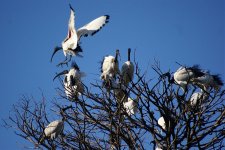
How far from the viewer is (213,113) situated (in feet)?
18.1

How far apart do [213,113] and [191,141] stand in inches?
26.4

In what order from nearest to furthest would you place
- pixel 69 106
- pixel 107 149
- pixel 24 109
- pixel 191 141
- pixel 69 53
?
pixel 191 141 → pixel 107 149 → pixel 69 106 → pixel 24 109 → pixel 69 53

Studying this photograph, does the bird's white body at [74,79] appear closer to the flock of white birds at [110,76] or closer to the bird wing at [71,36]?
the flock of white birds at [110,76]

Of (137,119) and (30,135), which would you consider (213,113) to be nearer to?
(137,119)

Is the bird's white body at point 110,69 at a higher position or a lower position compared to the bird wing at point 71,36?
lower

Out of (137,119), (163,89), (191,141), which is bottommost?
(191,141)

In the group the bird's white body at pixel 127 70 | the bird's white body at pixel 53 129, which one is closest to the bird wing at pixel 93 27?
the bird's white body at pixel 127 70

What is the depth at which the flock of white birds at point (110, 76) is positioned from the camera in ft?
21.0

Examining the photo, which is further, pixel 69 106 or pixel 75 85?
pixel 75 85

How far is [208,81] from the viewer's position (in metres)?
6.64

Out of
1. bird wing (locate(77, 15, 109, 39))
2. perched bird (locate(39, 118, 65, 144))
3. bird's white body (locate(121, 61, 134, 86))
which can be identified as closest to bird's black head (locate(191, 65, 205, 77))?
bird's white body (locate(121, 61, 134, 86))

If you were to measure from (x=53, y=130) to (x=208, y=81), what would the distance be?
8.32ft

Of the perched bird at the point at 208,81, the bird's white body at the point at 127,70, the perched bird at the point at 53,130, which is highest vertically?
the bird's white body at the point at 127,70

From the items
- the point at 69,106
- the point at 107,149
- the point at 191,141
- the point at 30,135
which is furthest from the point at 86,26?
the point at 191,141
